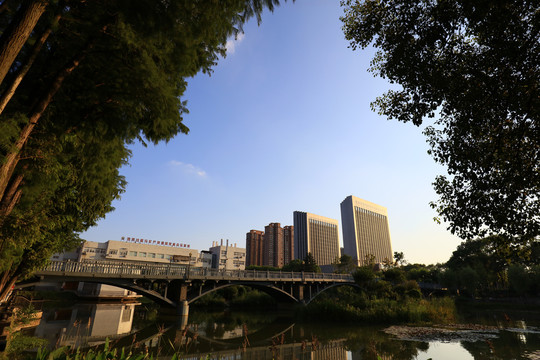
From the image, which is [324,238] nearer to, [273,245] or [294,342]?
[273,245]

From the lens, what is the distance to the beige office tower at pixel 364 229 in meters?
131

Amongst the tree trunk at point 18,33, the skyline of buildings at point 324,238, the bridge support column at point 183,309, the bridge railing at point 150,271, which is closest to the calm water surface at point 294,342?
the bridge support column at point 183,309

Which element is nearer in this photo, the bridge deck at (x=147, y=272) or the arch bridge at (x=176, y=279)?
the bridge deck at (x=147, y=272)

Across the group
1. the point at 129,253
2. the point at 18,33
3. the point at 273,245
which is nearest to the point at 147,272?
the point at 18,33

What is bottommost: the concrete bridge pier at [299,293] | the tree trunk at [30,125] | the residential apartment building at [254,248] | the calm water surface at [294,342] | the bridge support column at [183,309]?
the calm water surface at [294,342]

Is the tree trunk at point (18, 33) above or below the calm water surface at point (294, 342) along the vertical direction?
above

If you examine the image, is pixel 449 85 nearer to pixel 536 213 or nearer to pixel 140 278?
pixel 536 213

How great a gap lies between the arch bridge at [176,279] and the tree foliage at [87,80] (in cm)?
1308

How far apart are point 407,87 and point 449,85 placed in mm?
1362

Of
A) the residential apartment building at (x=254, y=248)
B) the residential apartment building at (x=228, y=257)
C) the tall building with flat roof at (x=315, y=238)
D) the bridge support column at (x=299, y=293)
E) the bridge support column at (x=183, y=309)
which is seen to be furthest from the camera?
the tall building with flat roof at (x=315, y=238)

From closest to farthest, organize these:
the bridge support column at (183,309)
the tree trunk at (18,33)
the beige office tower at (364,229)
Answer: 1. the tree trunk at (18,33)
2. the bridge support column at (183,309)
3. the beige office tower at (364,229)

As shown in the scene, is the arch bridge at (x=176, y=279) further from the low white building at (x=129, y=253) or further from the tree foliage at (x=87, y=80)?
the low white building at (x=129, y=253)

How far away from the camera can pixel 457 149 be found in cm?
807

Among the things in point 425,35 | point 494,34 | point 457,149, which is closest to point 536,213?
point 457,149
